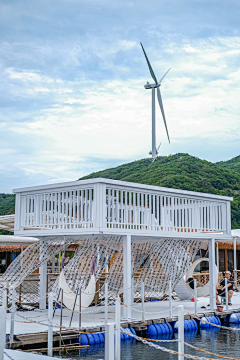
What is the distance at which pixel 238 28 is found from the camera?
34688 millimetres

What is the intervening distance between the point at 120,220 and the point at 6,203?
44.0 metres

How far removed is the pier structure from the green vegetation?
116 feet

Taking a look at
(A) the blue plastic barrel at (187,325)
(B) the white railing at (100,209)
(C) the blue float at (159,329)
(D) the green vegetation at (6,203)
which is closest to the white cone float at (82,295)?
(B) the white railing at (100,209)

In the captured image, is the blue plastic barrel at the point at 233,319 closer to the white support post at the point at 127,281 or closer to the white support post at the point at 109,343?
the white support post at the point at 127,281

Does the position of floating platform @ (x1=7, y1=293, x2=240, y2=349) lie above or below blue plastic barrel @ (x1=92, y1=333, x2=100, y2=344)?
above

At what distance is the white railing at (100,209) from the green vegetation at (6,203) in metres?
35.6

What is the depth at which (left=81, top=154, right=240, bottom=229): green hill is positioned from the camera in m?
48.2

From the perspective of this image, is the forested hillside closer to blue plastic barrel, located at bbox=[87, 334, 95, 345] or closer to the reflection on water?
the reflection on water

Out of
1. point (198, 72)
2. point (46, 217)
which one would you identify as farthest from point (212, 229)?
point (198, 72)

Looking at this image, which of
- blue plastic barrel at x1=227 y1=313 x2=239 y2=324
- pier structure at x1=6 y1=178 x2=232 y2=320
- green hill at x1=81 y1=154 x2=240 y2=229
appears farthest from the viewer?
green hill at x1=81 y1=154 x2=240 y2=229

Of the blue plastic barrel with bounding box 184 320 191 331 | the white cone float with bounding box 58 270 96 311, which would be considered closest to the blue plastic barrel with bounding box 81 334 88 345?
the white cone float with bounding box 58 270 96 311

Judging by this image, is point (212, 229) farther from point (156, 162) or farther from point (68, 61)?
point (156, 162)

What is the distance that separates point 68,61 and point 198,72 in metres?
12.2

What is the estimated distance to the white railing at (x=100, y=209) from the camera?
12414 millimetres
